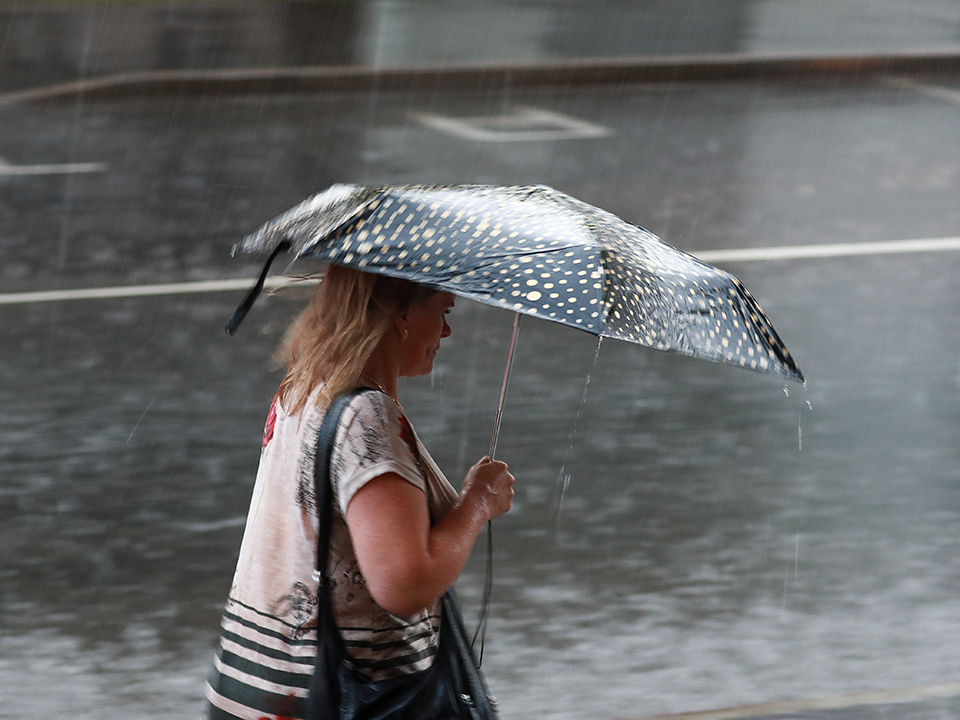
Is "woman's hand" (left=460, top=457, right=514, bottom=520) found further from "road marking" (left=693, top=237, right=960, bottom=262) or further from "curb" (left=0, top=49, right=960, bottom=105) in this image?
"curb" (left=0, top=49, right=960, bottom=105)

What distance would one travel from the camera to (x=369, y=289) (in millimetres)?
2691

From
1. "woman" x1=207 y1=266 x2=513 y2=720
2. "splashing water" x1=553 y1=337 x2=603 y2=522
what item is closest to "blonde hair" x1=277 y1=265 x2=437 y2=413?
"woman" x1=207 y1=266 x2=513 y2=720

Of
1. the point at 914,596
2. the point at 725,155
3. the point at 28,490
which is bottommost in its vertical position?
the point at 28,490

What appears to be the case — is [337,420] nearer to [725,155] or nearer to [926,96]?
[725,155]

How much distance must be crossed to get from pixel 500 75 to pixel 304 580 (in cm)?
1376

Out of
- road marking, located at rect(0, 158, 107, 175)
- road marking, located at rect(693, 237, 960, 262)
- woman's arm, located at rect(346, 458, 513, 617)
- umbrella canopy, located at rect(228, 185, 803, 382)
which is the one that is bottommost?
road marking, located at rect(0, 158, 107, 175)

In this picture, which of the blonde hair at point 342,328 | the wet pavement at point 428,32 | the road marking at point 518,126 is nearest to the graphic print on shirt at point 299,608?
the blonde hair at point 342,328

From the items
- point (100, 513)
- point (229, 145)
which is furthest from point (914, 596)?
point (229, 145)

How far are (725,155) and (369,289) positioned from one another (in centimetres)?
1015

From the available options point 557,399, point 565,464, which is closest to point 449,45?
point 557,399

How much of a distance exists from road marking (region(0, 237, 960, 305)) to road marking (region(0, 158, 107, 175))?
10.3ft

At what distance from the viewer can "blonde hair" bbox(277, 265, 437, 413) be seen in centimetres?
265

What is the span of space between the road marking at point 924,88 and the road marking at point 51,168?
355 inches

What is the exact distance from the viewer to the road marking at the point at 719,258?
848 cm
